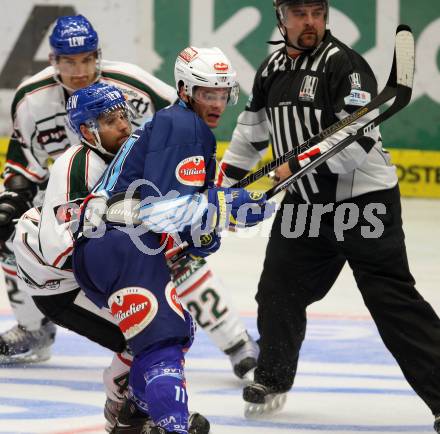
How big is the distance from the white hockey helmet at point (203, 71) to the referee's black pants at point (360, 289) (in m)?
0.69

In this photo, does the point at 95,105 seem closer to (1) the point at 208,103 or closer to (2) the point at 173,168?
(1) the point at 208,103

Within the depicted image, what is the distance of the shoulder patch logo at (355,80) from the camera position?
396 centimetres

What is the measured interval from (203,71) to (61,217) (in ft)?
2.39

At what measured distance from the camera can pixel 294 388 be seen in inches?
187

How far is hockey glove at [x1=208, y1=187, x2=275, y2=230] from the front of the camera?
3557 mm

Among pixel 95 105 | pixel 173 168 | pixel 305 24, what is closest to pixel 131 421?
pixel 173 168

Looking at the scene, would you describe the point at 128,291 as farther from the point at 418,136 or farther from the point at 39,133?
the point at 418,136

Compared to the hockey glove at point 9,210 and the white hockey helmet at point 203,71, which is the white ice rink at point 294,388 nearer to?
the hockey glove at point 9,210

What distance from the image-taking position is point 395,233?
13.4 ft

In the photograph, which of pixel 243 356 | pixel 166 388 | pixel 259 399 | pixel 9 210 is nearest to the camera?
pixel 166 388

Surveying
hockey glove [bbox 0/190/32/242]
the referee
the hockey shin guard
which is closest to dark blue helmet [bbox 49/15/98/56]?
hockey glove [bbox 0/190/32/242]

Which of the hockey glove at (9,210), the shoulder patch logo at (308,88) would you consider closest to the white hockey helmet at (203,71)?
the shoulder patch logo at (308,88)

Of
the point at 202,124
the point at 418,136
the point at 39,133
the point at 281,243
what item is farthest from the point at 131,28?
the point at 202,124

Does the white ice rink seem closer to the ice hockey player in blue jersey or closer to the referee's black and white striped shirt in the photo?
the ice hockey player in blue jersey
